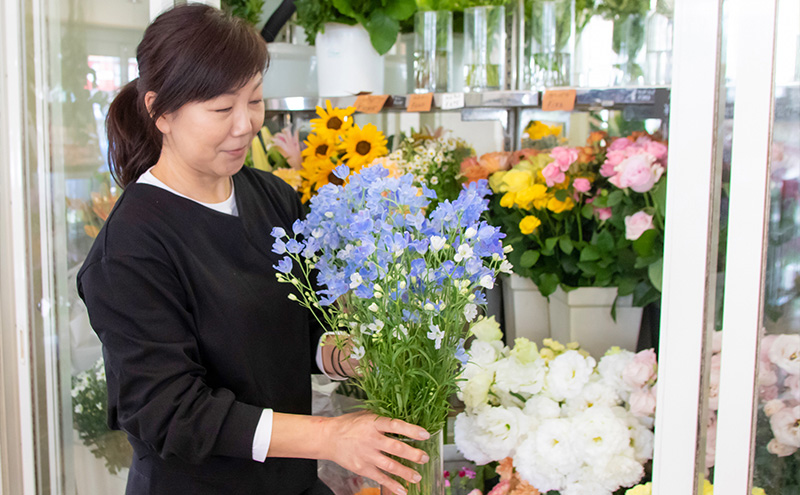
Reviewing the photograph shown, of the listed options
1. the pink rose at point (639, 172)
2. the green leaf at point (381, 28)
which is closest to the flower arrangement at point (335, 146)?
the green leaf at point (381, 28)

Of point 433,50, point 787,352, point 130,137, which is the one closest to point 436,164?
point 433,50

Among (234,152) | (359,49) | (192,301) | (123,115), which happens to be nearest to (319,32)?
(359,49)

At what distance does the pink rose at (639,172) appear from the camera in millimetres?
1272

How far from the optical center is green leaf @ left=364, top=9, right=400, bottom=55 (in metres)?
1.80

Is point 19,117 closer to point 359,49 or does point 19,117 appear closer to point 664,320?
point 359,49

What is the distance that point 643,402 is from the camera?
1.11 metres

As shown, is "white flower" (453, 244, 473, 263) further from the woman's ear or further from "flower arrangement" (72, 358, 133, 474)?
"flower arrangement" (72, 358, 133, 474)

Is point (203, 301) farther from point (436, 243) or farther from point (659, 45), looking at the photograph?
point (659, 45)

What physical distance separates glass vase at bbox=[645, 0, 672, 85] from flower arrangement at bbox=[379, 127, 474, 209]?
0.47m

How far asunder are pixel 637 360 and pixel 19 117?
142cm

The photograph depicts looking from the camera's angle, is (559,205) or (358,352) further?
(559,205)

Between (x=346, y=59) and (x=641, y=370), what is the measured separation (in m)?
1.14

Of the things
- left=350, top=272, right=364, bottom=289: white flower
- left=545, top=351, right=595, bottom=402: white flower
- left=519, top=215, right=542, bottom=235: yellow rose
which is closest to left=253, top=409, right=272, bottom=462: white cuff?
left=350, top=272, right=364, bottom=289: white flower

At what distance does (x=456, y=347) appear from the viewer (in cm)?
75
